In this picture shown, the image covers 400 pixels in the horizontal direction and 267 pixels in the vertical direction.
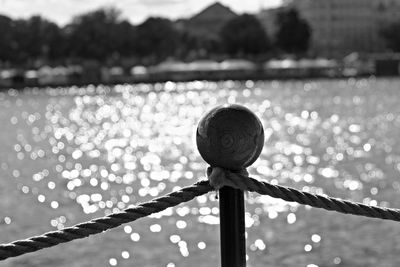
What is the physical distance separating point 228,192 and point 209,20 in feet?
497

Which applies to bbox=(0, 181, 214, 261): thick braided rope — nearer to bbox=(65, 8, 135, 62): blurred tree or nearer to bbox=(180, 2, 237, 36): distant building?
bbox=(65, 8, 135, 62): blurred tree

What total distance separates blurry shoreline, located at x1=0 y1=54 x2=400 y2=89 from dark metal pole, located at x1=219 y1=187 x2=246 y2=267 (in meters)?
92.3

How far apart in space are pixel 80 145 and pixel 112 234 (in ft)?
73.0

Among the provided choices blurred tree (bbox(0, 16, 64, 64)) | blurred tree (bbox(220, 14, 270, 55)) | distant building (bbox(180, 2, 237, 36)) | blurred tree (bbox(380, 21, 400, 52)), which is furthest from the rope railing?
distant building (bbox(180, 2, 237, 36))

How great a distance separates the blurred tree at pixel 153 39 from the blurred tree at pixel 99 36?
137cm

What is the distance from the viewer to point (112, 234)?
1551cm

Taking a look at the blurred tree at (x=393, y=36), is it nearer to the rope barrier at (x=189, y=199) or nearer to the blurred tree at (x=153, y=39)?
the blurred tree at (x=153, y=39)

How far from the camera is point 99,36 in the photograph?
327ft

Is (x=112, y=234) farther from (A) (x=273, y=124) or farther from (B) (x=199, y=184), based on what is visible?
(A) (x=273, y=124)

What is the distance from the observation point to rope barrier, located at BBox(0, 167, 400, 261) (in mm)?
1859

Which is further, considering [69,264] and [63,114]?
[63,114]

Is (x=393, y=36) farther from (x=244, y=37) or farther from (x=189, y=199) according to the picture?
(x=189, y=199)

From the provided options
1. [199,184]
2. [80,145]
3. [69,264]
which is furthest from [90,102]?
[199,184]

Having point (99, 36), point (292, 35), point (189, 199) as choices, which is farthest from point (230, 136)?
point (292, 35)
